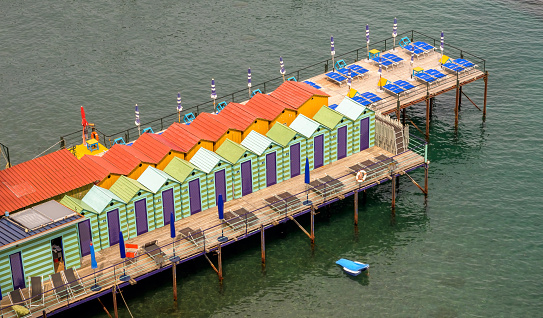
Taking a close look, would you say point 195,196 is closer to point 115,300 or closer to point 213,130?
point 213,130

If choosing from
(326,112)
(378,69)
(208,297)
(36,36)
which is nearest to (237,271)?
(208,297)

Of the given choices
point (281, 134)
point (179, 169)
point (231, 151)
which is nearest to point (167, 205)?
point (179, 169)

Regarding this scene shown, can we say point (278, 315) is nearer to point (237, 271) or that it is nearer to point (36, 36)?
point (237, 271)

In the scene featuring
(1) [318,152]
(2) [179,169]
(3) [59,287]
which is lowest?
(3) [59,287]

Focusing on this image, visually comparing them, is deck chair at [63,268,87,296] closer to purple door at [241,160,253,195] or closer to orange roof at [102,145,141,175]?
orange roof at [102,145,141,175]

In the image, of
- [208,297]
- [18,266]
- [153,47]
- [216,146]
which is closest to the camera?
[18,266]

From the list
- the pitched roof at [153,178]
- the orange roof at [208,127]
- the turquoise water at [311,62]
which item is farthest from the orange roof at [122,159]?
the turquoise water at [311,62]
